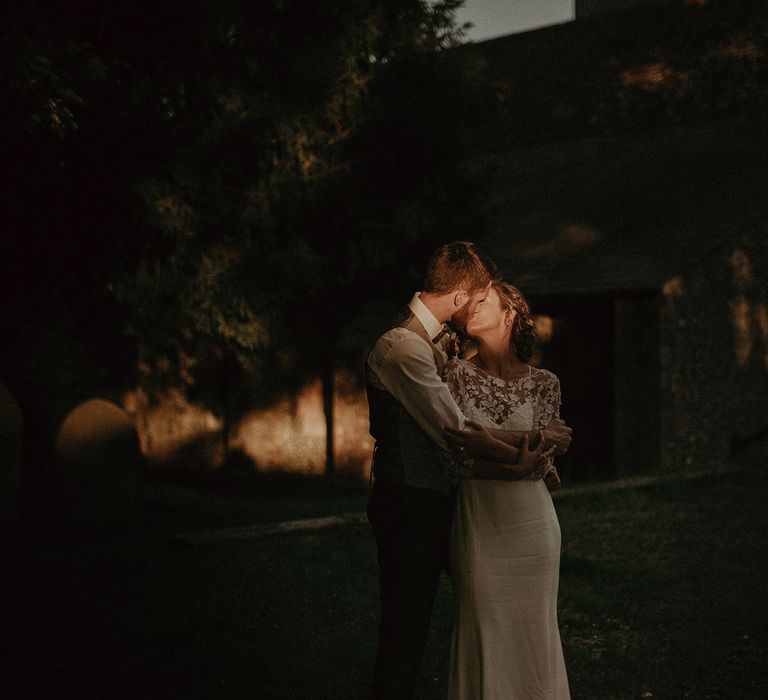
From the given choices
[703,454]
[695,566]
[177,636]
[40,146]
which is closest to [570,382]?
[703,454]

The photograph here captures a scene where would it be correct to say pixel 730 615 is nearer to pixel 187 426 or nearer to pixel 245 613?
pixel 245 613

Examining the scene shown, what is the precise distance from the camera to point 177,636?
6742 mm

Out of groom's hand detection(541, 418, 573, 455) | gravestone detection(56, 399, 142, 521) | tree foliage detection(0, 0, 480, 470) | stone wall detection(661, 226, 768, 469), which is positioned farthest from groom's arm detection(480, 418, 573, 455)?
stone wall detection(661, 226, 768, 469)

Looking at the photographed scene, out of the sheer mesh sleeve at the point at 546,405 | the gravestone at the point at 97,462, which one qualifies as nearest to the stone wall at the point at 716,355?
the gravestone at the point at 97,462

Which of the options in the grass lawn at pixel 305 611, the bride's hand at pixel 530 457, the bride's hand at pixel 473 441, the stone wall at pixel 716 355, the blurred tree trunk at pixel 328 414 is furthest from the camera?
the blurred tree trunk at pixel 328 414

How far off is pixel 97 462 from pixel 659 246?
9515mm

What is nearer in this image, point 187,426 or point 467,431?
point 467,431

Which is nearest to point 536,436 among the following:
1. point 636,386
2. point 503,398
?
point 503,398

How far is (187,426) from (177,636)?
11.9 m

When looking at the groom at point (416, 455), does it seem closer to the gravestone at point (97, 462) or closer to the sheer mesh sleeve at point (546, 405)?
the sheer mesh sleeve at point (546, 405)

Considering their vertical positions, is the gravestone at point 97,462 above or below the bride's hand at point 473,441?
below

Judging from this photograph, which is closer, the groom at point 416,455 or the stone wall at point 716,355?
the groom at point 416,455

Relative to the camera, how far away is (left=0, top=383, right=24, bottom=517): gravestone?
369 inches

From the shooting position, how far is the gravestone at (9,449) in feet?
30.8
